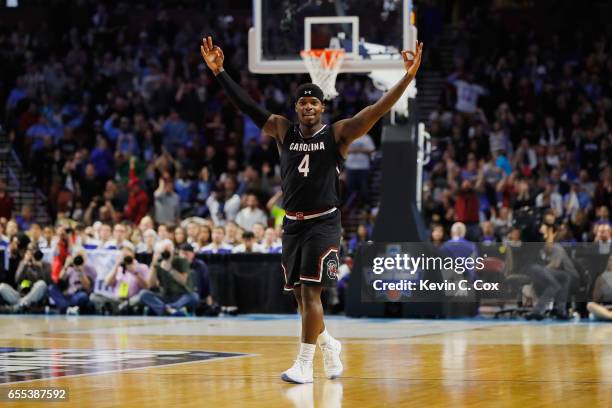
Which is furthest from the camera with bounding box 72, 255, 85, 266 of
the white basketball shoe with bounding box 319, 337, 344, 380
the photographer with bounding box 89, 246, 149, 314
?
the white basketball shoe with bounding box 319, 337, 344, 380

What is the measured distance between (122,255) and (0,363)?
34.1 ft

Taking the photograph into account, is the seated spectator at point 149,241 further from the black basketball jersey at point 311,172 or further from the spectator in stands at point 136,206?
the black basketball jersey at point 311,172

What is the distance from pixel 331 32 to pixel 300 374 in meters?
10.4

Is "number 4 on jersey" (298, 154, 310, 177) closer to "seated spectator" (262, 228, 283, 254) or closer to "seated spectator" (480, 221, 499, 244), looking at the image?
"seated spectator" (262, 228, 283, 254)

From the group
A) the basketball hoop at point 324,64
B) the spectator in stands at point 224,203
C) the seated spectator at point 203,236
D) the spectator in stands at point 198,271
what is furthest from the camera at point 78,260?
the basketball hoop at point 324,64

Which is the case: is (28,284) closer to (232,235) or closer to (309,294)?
(232,235)

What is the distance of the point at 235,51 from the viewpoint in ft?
102

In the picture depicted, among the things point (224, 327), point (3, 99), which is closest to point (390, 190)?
point (224, 327)

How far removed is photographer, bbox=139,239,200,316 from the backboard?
396 cm

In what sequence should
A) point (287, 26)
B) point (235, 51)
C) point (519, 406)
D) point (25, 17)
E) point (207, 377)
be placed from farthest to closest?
point (25, 17) → point (235, 51) → point (287, 26) → point (207, 377) → point (519, 406)

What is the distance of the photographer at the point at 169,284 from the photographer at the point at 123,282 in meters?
0.29

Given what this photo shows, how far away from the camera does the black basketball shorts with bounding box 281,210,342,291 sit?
9828 millimetres

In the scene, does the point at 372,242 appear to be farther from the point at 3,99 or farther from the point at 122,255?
the point at 3,99

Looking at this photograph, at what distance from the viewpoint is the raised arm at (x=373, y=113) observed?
9820mm
